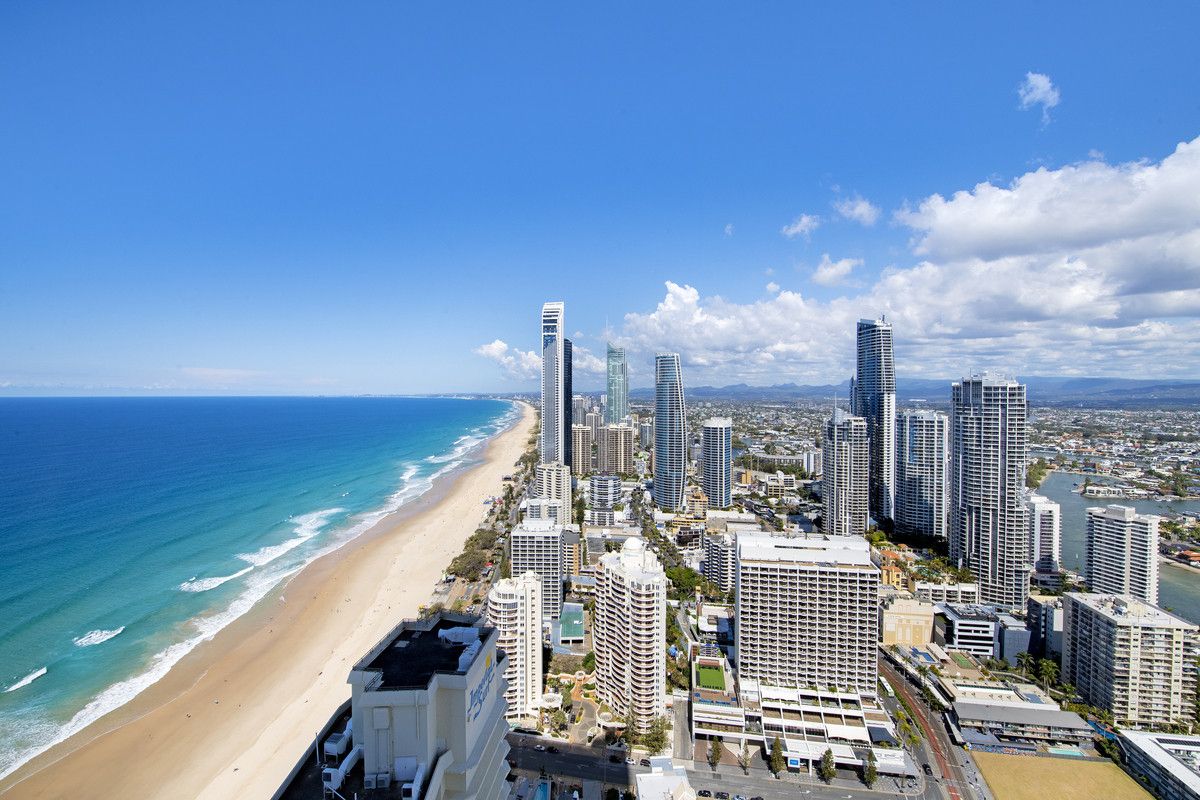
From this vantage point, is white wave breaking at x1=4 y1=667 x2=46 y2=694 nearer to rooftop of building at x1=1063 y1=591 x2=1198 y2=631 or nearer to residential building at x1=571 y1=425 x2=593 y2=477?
rooftop of building at x1=1063 y1=591 x2=1198 y2=631

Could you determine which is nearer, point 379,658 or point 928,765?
point 379,658

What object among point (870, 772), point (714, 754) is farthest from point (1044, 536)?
point (714, 754)

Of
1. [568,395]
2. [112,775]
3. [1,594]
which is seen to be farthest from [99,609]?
[568,395]

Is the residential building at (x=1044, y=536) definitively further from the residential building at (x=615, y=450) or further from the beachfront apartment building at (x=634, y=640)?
the residential building at (x=615, y=450)

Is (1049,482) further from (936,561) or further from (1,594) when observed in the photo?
(1,594)

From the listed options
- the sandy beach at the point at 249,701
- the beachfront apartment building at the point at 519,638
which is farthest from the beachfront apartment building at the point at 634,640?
the sandy beach at the point at 249,701

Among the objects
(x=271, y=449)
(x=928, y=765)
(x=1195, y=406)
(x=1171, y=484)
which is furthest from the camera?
(x=1195, y=406)
